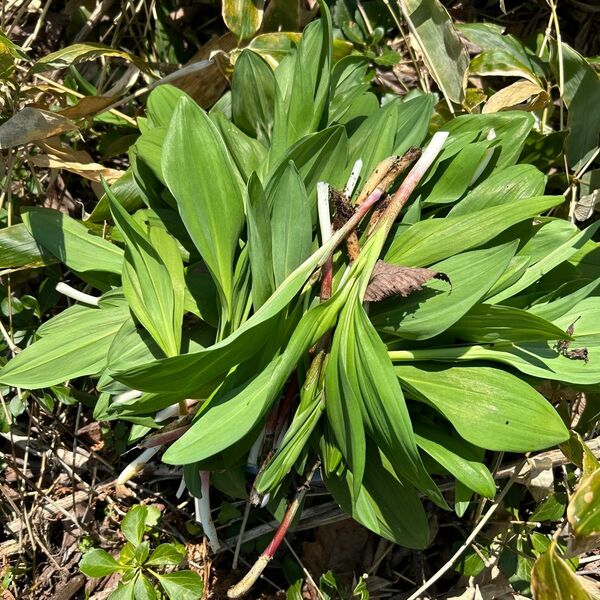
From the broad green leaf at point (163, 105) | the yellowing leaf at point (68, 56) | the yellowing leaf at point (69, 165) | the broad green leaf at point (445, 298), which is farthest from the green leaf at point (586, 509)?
the yellowing leaf at point (68, 56)

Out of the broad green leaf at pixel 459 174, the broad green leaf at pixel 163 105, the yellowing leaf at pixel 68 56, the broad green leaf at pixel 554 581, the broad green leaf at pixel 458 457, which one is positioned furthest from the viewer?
the yellowing leaf at pixel 68 56

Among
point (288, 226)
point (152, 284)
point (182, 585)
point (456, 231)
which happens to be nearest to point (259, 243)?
point (288, 226)

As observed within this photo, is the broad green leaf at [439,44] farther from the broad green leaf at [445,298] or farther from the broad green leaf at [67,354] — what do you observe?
the broad green leaf at [67,354]

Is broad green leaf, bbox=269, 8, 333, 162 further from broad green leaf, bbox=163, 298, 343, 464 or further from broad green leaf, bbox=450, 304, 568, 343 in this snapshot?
broad green leaf, bbox=450, 304, 568, 343

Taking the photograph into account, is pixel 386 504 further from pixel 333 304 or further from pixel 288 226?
pixel 288 226

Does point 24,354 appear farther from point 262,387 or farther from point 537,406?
point 537,406

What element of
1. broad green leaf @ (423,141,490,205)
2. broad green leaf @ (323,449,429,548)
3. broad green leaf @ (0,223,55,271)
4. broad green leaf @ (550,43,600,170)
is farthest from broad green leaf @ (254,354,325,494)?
broad green leaf @ (550,43,600,170)

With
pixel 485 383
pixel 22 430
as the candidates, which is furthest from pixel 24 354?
pixel 485 383
